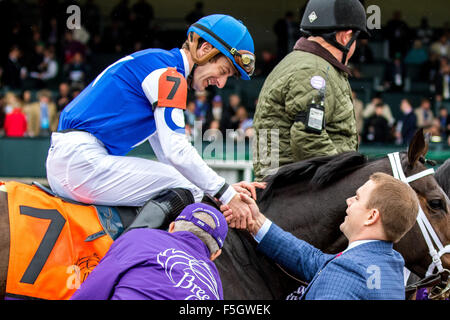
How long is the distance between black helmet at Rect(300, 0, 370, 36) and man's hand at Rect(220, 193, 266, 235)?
143cm

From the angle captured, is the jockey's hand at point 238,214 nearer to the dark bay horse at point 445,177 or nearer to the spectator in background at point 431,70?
the dark bay horse at point 445,177

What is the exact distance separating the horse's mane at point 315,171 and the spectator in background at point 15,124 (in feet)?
31.5

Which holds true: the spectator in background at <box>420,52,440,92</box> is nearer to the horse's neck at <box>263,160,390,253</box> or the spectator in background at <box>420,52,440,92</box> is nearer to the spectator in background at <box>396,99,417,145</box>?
the spectator in background at <box>396,99,417,145</box>

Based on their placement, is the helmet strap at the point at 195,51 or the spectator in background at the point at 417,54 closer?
the helmet strap at the point at 195,51

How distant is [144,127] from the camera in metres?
3.25

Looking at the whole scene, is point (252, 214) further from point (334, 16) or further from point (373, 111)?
point (373, 111)

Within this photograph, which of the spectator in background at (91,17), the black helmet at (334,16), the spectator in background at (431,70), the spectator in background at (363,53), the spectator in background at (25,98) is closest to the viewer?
the black helmet at (334,16)

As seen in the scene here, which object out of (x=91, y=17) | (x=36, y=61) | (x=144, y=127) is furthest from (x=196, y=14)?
(x=144, y=127)

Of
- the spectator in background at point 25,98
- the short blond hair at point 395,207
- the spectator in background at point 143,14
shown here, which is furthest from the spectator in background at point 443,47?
the short blond hair at point 395,207

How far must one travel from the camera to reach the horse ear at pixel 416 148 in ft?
10.5

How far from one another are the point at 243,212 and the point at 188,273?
0.78 m

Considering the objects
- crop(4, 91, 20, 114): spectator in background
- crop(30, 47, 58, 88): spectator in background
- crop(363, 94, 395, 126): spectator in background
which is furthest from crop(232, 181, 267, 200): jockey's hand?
crop(30, 47, 58, 88): spectator in background

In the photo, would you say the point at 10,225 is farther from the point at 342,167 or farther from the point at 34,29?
the point at 34,29

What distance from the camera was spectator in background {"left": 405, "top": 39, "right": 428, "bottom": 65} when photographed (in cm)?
1529
